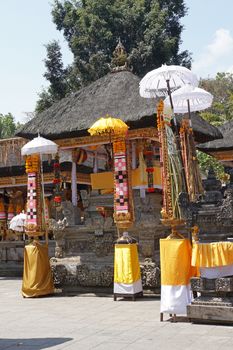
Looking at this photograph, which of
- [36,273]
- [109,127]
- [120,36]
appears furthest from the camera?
[120,36]

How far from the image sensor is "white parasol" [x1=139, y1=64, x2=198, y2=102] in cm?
1055

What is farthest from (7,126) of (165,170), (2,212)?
(165,170)

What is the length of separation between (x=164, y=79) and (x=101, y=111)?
2.89 m

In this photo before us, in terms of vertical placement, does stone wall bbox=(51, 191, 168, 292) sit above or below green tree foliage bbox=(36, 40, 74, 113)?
below

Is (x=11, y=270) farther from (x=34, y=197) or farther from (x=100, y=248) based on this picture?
(x=100, y=248)

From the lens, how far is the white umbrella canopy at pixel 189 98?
11164 mm

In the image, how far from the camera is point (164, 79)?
1087 cm

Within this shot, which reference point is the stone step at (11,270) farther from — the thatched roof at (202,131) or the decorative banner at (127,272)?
the thatched roof at (202,131)

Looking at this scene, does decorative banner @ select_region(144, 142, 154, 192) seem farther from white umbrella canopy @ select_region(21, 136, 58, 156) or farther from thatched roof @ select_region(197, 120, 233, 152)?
thatched roof @ select_region(197, 120, 233, 152)

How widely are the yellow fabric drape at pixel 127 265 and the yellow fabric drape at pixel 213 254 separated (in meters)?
3.13

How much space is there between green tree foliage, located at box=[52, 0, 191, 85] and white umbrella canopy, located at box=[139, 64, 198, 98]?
19.0 m

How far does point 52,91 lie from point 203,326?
2577 cm

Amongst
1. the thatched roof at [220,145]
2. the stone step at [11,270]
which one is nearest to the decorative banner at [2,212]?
the stone step at [11,270]

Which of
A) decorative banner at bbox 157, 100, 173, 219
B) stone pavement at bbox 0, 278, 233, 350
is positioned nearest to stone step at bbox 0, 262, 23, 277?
stone pavement at bbox 0, 278, 233, 350
